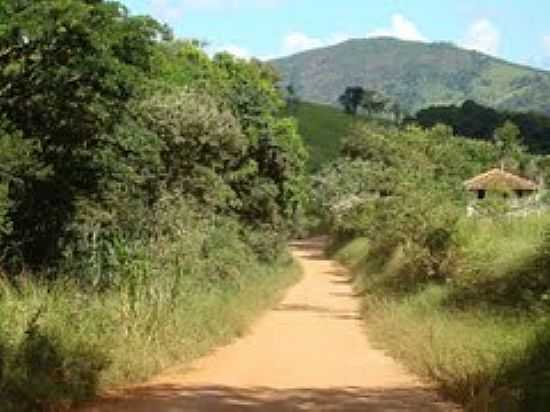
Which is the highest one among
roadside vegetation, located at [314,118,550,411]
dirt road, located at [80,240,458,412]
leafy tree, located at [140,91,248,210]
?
leafy tree, located at [140,91,248,210]

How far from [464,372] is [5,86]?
31.1 ft

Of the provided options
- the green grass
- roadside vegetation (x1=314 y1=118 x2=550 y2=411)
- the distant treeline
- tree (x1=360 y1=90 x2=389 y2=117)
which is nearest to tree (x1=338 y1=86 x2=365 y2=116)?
tree (x1=360 y1=90 x2=389 y2=117)

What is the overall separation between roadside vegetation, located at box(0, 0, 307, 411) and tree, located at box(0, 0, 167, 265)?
3 cm

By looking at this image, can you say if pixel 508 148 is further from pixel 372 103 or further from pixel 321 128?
pixel 372 103

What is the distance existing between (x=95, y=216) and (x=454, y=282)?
8.98 m

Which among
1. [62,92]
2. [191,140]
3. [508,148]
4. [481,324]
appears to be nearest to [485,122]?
[508,148]

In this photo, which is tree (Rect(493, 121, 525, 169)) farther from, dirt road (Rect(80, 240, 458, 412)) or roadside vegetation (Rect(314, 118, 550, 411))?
dirt road (Rect(80, 240, 458, 412))

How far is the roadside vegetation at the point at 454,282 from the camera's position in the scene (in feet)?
46.9

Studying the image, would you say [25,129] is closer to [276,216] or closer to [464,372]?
[464,372]

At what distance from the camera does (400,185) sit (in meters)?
34.8

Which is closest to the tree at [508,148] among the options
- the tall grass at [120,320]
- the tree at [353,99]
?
the tall grass at [120,320]

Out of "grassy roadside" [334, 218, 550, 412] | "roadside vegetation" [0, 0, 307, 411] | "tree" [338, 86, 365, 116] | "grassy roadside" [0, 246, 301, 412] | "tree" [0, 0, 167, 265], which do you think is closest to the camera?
"grassy roadside" [0, 246, 301, 412]

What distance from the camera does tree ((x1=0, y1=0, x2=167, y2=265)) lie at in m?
18.4

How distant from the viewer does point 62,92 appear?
19.4 m
